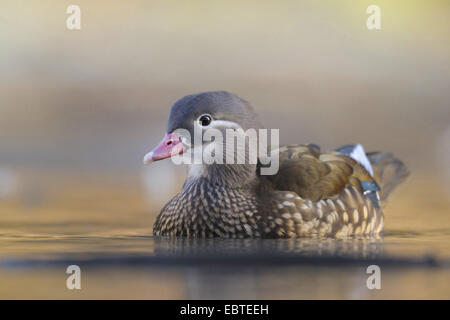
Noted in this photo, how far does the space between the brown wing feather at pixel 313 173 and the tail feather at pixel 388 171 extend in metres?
0.92

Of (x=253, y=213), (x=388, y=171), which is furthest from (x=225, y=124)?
(x=388, y=171)

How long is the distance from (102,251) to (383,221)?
2657 mm

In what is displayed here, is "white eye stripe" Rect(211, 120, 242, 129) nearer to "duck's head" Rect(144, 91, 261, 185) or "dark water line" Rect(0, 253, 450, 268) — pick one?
"duck's head" Rect(144, 91, 261, 185)

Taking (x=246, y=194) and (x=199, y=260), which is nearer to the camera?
(x=199, y=260)

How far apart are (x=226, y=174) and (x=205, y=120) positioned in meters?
0.45

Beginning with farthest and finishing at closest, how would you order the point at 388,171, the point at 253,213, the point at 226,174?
the point at 388,171, the point at 226,174, the point at 253,213

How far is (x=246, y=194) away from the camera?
22.4 ft

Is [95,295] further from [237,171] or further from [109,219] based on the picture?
[109,219]

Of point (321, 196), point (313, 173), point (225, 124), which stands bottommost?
point (321, 196)

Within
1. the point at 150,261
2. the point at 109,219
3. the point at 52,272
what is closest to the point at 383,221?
the point at 109,219

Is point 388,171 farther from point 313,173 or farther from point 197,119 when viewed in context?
point 197,119

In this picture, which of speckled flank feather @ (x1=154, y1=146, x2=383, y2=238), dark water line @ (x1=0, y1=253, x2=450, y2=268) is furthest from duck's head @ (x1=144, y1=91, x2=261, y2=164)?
dark water line @ (x1=0, y1=253, x2=450, y2=268)

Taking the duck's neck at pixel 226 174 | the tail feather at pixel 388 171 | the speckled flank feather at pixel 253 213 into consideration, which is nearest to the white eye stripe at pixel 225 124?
the duck's neck at pixel 226 174

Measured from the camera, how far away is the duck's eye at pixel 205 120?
671 centimetres
